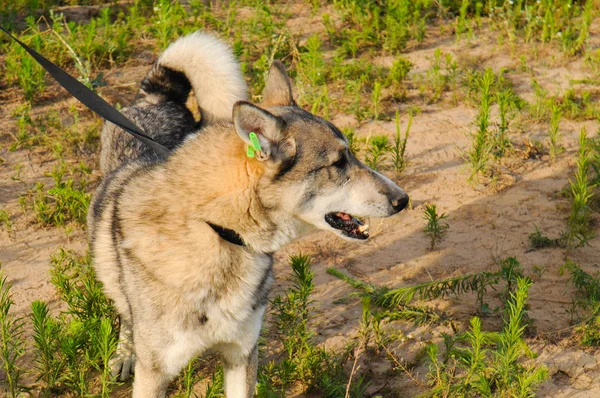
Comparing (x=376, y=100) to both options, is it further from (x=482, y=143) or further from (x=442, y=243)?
(x=442, y=243)

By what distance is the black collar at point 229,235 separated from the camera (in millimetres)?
3502

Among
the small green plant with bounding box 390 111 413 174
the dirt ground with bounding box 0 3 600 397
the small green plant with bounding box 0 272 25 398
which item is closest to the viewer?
the small green plant with bounding box 0 272 25 398

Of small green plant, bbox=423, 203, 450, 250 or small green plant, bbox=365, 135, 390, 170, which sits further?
small green plant, bbox=365, 135, 390, 170

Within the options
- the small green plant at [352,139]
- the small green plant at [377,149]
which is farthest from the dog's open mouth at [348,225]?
the small green plant at [352,139]

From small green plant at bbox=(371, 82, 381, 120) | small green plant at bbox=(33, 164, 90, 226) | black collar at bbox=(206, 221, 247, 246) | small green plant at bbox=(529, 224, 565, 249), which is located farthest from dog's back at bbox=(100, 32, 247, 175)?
small green plant at bbox=(529, 224, 565, 249)

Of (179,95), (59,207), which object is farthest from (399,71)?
(59,207)

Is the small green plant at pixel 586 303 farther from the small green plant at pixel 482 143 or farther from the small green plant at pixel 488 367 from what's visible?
the small green plant at pixel 482 143

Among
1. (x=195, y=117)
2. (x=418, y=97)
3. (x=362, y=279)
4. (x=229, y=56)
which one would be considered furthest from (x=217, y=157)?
(x=418, y=97)

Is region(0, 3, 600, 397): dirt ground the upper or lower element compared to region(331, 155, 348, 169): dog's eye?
lower

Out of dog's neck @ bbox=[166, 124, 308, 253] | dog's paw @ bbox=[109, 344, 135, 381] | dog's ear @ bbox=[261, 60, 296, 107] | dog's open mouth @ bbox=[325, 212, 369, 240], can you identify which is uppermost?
dog's ear @ bbox=[261, 60, 296, 107]

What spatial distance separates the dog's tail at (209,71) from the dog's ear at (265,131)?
1046mm

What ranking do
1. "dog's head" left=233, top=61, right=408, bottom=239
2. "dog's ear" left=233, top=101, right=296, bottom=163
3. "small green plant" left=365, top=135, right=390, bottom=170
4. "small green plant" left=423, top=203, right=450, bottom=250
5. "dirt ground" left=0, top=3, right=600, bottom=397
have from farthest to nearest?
"small green plant" left=365, top=135, right=390, bottom=170 < "small green plant" left=423, top=203, right=450, bottom=250 < "dirt ground" left=0, top=3, right=600, bottom=397 < "dog's head" left=233, top=61, right=408, bottom=239 < "dog's ear" left=233, top=101, right=296, bottom=163

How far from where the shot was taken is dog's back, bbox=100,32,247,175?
458 cm

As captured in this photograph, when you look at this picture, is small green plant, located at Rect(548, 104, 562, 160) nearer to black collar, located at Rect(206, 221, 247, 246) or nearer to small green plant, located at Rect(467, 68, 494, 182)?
small green plant, located at Rect(467, 68, 494, 182)
